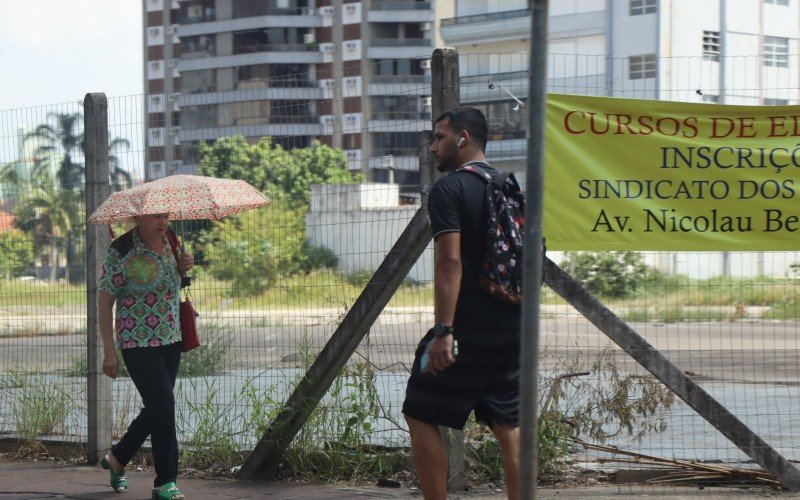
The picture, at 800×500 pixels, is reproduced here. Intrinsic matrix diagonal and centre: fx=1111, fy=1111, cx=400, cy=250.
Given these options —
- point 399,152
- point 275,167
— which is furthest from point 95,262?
point 399,152

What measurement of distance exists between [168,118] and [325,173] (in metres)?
1.19

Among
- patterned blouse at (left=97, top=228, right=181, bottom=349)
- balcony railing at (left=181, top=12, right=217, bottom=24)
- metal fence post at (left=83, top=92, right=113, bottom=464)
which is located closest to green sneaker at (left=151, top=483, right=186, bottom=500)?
patterned blouse at (left=97, top=228, right=181, bottom=349)

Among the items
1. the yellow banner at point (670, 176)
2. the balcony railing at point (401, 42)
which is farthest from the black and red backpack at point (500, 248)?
the balcony railing at point (401, 42)

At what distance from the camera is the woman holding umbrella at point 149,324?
6113 mm

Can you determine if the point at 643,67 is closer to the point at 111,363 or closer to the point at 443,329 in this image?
the point at 111,363

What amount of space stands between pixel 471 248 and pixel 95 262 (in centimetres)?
359

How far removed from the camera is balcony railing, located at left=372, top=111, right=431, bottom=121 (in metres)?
6.80

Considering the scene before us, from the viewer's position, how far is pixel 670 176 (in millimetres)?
6195

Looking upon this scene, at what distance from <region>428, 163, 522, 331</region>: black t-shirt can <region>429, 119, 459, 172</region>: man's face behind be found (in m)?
0.16

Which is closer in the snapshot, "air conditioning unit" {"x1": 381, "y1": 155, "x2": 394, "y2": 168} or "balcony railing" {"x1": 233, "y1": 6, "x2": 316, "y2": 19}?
"air conditioning unit" {"x1": 381, "y1": 155, "x2": 394, "y2": 168}

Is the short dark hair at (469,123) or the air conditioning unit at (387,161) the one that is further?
the air conditioning unit at (387,161)

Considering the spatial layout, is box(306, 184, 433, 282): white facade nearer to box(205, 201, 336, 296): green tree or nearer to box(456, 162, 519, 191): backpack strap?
box(205, 201, 336, 296): green tree

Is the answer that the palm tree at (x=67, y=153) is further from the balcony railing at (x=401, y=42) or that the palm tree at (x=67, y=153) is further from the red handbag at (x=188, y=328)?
the balcony railing at (x=401, y=42)

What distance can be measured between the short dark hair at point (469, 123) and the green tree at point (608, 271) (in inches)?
110
